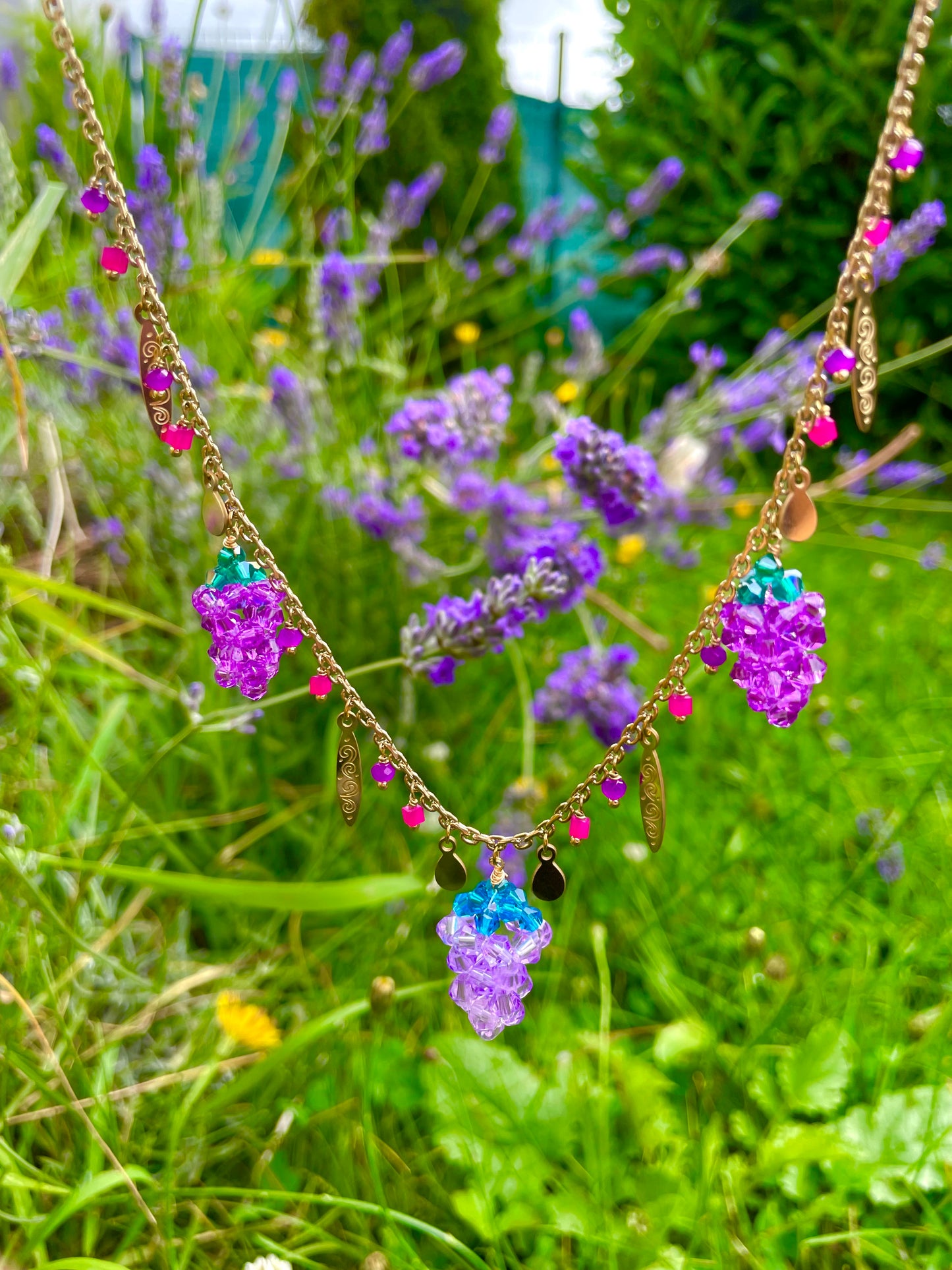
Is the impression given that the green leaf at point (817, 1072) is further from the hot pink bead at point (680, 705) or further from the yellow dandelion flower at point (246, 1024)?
the yellow dandelion flower at point (246, 1024)

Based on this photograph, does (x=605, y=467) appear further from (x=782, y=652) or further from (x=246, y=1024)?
(x=246, y=1024)

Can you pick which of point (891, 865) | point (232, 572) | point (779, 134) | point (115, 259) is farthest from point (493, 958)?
point (779, 134)

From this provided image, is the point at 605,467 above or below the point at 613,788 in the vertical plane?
above

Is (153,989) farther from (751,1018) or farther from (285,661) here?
(751,1018)

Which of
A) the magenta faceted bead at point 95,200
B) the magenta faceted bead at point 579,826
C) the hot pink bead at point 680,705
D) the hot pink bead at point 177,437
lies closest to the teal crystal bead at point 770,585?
the hot pink bead at point 680,705

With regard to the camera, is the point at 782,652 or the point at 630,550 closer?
the point at 782,652

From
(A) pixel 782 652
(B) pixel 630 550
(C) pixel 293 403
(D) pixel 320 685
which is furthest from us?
(B) pixel 630 550

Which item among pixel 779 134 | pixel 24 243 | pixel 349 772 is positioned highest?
pixel 779 134
